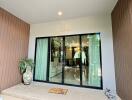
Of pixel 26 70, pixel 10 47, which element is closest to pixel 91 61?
pixel 26 70

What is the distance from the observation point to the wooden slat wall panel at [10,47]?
297cm

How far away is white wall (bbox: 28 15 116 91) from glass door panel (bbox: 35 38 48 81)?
0.78ft

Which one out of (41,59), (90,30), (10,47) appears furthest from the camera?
(41,59)

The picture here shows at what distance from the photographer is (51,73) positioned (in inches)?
149

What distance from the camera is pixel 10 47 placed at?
3223 millimetres

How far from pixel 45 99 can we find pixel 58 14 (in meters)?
2.49

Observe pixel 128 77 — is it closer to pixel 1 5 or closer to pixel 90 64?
pixel 90 64

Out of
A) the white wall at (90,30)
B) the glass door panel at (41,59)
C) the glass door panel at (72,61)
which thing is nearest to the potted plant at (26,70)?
the glass door panel at (41,59)

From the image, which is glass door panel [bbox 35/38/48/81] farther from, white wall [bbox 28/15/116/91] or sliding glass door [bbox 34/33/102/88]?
white wall [bbox 28/15/116/91]

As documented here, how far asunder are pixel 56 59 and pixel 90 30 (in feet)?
5.22

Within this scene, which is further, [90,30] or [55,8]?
[90,30]

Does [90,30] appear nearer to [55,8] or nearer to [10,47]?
[55,8]

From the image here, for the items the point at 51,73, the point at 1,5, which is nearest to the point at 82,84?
the point at 51,73

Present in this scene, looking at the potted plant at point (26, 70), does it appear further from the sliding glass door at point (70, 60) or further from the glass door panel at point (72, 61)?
the glass door panel at point (72, 61)
